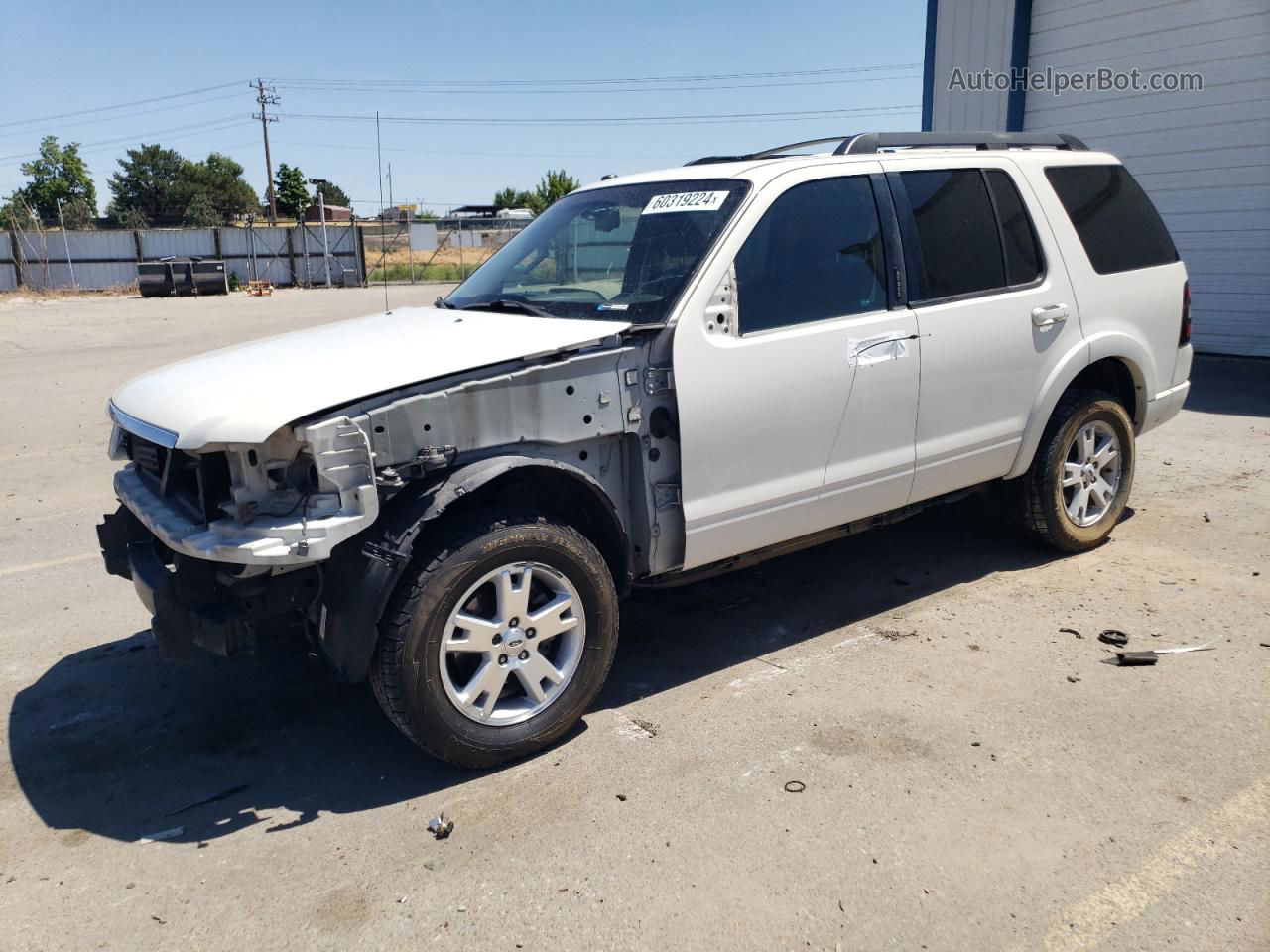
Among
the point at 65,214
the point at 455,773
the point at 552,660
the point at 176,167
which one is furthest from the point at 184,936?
the point at 176,167

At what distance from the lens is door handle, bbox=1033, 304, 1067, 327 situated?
16.0ft

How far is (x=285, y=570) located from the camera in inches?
130

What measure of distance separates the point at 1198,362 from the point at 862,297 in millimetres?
9462

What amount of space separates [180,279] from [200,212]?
40.2 metres

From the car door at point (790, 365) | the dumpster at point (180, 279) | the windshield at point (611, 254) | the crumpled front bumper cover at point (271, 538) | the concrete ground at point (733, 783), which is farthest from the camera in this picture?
the dumpster at point (180, 279)

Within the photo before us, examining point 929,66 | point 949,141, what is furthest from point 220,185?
point 949,141

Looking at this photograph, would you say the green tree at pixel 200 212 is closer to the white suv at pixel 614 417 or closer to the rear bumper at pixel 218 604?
the white suv at pixel 614 417

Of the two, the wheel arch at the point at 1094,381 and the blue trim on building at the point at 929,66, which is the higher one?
the blue trim on building at the point at 929,66

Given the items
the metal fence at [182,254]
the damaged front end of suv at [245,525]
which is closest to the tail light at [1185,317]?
the damaged front end of suv at [245,525]

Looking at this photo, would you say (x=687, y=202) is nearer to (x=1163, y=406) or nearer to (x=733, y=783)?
(x=733, y=783)

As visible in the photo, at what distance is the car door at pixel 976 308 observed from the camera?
14.9 feet

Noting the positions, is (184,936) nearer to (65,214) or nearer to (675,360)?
(675,360)

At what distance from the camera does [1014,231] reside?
16.2 feet

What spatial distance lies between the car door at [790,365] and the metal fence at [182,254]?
Answer: 36.8m
